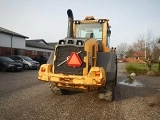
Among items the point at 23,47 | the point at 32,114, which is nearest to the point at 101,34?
the point at 32,114

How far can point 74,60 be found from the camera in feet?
22.7

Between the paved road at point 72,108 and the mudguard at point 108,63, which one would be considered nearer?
the paved road at point 72,108

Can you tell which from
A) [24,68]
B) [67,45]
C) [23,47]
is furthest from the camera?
[23,47]

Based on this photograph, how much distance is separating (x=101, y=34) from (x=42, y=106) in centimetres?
378

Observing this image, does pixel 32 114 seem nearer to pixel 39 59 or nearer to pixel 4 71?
pixel 4 71

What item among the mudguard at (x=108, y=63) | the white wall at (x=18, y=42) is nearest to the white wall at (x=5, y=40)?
the white wall at (x=18, y=42)

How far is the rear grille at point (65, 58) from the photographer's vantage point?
6.90 metres

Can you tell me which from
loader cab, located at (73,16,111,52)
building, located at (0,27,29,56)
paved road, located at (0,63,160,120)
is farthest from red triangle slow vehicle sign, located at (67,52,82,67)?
building, located at (0,27,29,56)

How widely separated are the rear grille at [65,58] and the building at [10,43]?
24.0 metres

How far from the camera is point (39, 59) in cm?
3058

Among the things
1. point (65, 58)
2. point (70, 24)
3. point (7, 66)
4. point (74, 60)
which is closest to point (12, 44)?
point (7, 66)

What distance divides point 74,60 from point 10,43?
2679cm

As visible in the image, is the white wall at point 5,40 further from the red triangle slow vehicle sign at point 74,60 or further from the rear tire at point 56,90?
the red triangle slow vehicle sign at point 74,60

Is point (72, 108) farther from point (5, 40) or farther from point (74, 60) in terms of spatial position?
point (5, 40)
